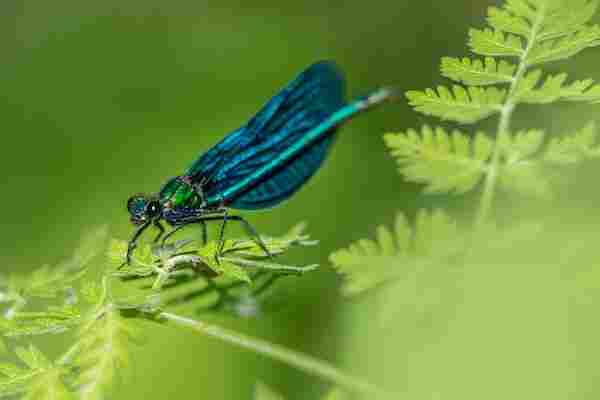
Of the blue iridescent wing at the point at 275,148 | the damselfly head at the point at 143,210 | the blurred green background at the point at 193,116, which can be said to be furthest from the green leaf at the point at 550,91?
the blurred green background at the point at 193,116

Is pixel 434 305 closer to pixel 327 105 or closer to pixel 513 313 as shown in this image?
pixel 513 313

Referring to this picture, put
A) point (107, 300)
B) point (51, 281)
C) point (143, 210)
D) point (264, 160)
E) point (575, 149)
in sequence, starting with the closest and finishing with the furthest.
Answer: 1. point (575, 149)
2. point (107, 300)
3. point (51, 281)
4. point (143, 210)
5. point (264, 160)

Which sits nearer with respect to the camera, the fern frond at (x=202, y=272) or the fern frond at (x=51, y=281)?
the fern frond at (x=202, y=272)

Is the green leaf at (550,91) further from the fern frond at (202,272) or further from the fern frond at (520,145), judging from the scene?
the fern frond at (202,272)

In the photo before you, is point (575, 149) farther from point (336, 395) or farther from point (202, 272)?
point (202, 272)

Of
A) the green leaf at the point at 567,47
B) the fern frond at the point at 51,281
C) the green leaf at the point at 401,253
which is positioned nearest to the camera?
the green leaf at the point at 401,253

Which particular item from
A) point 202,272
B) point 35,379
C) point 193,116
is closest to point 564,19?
point 202,272

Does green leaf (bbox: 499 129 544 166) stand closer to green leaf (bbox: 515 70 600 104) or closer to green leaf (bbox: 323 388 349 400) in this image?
green leaf (bbox: 515 70 600 104)
